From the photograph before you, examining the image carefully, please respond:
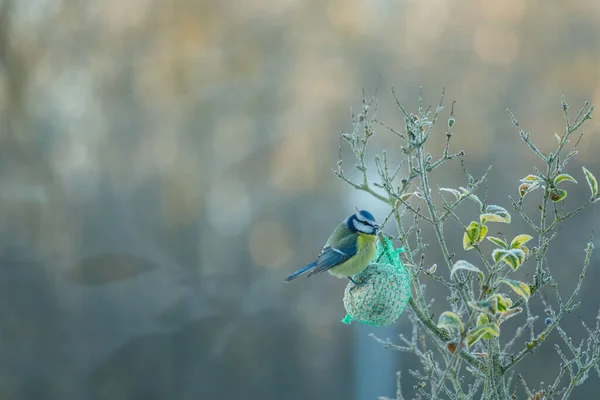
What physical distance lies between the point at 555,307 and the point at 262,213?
1.24m

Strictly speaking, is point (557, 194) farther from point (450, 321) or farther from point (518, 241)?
point (450, 321)

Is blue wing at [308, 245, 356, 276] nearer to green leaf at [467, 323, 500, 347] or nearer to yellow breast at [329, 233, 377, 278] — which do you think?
yellow breast at [329, 233, 377, 278]

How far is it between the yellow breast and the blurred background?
1.15 meters

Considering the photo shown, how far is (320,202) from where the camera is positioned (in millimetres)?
2529

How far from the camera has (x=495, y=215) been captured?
0.82 meters

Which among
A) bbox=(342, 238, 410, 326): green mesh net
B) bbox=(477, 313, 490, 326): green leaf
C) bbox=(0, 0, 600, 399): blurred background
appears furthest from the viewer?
bbox=(0, 0, 600, 399): blurred background

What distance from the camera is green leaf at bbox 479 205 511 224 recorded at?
0.82 m

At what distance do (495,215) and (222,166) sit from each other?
193 cm

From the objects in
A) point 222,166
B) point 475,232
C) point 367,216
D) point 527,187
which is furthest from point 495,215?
point 222,166

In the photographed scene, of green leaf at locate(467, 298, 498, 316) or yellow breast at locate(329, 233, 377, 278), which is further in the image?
yellow breast at locate(329, 233, 377, 278)

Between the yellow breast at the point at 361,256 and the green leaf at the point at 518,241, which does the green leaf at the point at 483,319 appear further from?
the yellow breast at the point at 361,256

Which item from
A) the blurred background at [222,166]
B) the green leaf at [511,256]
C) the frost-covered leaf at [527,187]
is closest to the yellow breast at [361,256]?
the frost-covered leaf at [527,187]

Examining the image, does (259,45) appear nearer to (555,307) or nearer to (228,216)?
(228,216)

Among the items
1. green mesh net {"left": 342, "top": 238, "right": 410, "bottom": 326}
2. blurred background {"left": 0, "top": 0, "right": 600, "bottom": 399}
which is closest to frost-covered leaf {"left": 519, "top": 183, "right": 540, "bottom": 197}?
green mesh net {"left": 342, "top": 238, "right": 410, "bottom": 326}
